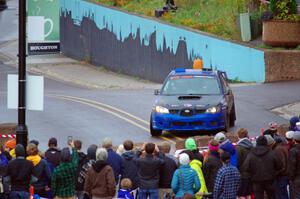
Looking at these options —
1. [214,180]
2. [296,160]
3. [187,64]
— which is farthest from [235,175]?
[187,64]

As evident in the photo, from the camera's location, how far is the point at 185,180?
15.4 m

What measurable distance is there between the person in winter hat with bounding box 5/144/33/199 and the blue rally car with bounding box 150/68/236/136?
9.64 metres

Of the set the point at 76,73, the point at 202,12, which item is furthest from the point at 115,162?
the point at 76,73

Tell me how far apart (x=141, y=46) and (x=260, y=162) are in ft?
97.4

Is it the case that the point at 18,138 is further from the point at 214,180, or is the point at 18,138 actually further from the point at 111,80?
the point at 111,80

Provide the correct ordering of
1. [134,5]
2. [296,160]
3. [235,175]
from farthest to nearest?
Result: [134,5] < [296,160] < [235,175]

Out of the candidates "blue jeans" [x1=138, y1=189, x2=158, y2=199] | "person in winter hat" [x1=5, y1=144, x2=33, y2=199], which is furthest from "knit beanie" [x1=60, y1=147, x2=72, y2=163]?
"blue jeans" [x1=138, y1=189, x2=158, y2=199]

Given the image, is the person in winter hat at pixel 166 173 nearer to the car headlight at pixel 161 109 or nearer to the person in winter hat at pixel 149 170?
the person in winter hat at pixel 149 170

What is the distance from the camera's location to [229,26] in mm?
41938

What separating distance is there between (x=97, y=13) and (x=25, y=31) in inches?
1333

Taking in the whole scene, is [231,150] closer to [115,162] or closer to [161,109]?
[115,162]

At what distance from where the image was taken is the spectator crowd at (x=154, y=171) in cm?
1538

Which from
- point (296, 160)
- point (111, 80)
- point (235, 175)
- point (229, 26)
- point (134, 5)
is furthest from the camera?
point (134, 5)

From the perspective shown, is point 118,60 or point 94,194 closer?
point 94,194
